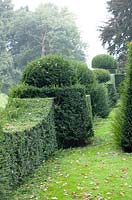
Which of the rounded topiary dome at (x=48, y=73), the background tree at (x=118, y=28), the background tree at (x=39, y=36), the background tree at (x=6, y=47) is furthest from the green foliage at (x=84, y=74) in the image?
the background tree at (x=39, y=36)

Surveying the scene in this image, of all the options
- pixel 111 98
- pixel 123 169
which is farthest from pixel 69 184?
pixel 111 98

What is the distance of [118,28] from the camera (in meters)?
30.8

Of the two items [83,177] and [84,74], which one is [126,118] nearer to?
[83,177]

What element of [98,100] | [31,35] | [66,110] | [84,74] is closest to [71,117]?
[66,110]

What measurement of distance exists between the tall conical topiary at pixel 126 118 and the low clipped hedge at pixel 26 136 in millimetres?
1668

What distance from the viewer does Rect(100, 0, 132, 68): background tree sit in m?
30.5

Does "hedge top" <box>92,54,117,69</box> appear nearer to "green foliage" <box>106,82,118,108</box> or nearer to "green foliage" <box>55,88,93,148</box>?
"green foliage" <box>106,82,118,108</box>

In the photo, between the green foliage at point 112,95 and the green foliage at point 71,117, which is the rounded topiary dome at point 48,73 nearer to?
the green foliage at point 71,117

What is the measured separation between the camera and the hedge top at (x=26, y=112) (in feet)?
26.7

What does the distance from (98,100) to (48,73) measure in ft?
20.0

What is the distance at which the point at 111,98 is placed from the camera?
70.6 ft

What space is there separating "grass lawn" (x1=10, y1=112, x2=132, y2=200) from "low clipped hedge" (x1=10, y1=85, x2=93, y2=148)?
0.44 meters

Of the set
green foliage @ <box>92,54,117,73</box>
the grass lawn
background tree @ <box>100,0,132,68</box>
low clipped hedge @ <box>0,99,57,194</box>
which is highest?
background tree @ <box>100,0,132,68</box>

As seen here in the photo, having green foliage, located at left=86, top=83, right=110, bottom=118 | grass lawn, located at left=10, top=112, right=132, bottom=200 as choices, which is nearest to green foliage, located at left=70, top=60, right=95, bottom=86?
green foliage, located at left=86, top=83, right=110, bottom=118
